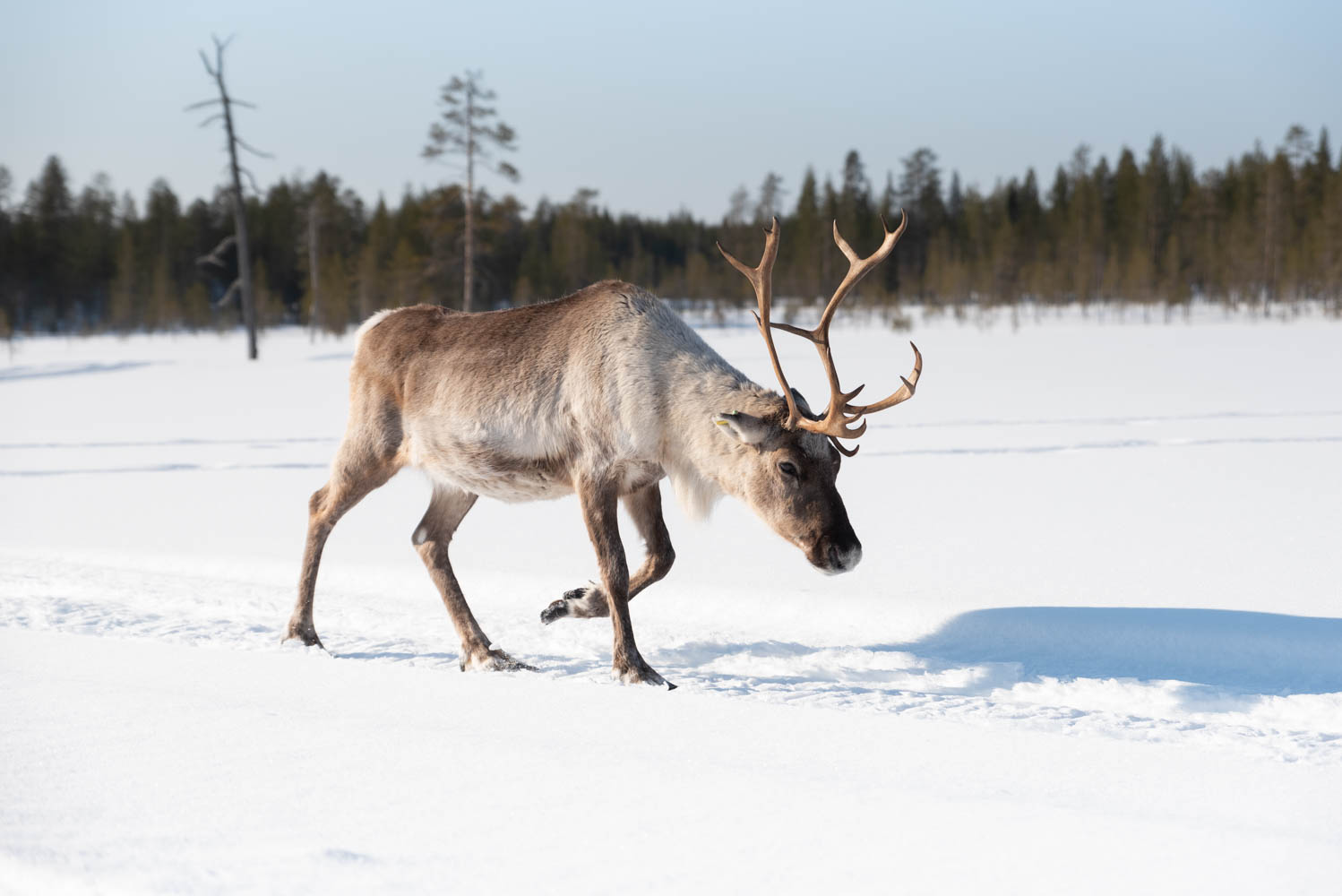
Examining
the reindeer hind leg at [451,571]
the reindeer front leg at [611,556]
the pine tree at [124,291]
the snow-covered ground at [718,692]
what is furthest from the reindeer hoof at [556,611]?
the pine tree at [124,291]

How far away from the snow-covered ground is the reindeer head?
0.61 metres

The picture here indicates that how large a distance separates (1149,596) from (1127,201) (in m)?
69.4

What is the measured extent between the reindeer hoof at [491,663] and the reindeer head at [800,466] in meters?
1.28

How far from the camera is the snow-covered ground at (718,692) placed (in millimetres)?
2424

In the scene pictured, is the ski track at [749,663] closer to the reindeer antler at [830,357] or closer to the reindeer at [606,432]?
the reindeer at [606,432]

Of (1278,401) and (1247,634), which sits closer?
(1247,634)

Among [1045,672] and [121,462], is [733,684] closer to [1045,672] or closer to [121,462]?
[1045,672]

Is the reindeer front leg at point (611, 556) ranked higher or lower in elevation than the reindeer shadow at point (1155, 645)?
higher

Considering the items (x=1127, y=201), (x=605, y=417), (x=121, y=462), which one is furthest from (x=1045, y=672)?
(x=1127, y=201)

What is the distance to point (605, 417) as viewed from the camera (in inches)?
203

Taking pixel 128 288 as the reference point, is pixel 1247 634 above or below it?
below

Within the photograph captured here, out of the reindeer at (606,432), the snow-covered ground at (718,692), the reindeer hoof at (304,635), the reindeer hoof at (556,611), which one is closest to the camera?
the snow-covered ground at (718,692)

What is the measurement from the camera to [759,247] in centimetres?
6625

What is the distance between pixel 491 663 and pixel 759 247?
206 feet
